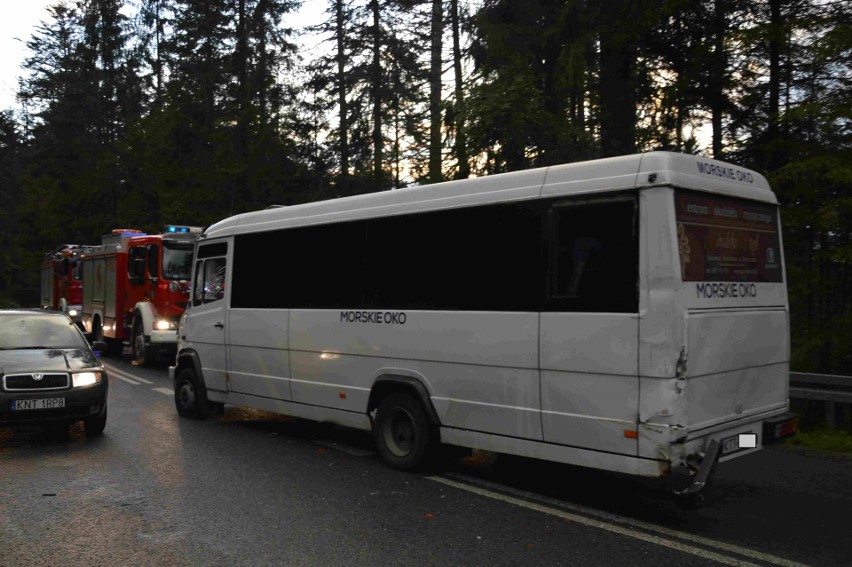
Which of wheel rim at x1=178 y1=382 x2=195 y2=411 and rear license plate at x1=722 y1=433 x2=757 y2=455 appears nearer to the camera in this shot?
rear license plate at x1=722 y1=433 x2=757 y2=455

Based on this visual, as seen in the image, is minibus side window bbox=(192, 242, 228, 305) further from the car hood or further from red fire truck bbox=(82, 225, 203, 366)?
red fire truck bbox=(82, 225, 203, 366)

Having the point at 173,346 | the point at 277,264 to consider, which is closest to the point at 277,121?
the point at 173,346

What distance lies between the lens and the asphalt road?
503 centimetres

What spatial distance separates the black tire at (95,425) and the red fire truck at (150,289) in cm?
765

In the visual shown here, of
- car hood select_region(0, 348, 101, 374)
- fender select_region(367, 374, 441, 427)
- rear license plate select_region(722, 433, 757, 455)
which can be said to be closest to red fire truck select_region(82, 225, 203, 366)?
car hood select_region(0, 348, 101, 374)

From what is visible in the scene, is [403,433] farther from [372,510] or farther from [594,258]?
[594,258]

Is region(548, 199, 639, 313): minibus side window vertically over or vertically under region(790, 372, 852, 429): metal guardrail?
over

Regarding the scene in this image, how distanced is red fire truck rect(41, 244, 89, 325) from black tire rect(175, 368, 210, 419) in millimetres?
13854

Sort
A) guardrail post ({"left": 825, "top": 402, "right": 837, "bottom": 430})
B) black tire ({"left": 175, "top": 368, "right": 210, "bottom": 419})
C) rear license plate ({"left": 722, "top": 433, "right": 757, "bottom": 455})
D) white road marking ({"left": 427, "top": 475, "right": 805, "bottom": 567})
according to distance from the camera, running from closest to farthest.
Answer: white road marking ({"left": 427, "top": 475, "right": 805, "bottom": 567}) → rear license plate ({"left": 722, "top": 433, "right": 757, "bottom": 455}) → guardrail post ({"left": 825, "top": 402, "right": 837, "bottom": 430}) → black tire ({"left": 175, "top": 368, "right": 210, "bottom": 419})

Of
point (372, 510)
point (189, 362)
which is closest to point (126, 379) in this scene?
point (189, 362)

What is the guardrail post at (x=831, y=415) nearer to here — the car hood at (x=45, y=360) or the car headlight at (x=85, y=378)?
the car headlight at (x=85, y=378)

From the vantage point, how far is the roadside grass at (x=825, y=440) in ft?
27.5

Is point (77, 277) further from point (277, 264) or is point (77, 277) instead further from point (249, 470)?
point (249, 470)

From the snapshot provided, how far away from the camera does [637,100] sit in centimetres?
1428
